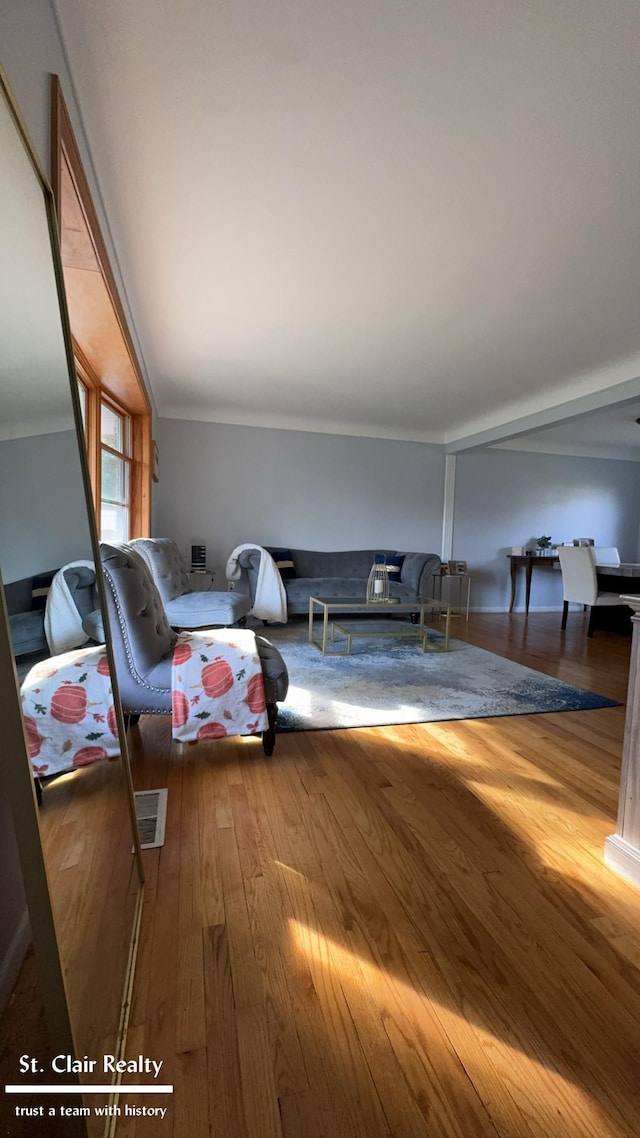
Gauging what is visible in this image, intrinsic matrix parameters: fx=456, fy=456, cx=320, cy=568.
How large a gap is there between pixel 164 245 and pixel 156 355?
1610 millimetres

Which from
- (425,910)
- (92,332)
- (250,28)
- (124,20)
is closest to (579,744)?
(425,910)

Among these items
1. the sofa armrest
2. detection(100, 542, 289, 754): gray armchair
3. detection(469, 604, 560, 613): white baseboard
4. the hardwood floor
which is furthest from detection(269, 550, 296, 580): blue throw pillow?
the hardwood floor

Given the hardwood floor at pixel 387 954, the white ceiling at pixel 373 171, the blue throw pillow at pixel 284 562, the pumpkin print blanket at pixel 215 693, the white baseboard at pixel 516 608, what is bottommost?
the white baseboard at pixel 516 608

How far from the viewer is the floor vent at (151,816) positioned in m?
1.40

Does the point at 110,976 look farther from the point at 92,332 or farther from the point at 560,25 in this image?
the point at 92,332

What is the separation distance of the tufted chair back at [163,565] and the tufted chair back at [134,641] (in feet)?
4.62

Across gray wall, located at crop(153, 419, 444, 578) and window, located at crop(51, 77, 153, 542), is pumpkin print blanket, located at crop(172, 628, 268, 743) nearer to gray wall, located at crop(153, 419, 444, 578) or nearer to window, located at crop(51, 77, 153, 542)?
window, located at crop(51, 77, 153, 542)

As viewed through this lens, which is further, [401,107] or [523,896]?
[401,107]

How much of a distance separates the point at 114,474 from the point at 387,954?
3736mm

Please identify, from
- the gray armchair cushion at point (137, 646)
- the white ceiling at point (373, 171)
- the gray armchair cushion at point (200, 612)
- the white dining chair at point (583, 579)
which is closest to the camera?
the white ceiling at point (373, 171)

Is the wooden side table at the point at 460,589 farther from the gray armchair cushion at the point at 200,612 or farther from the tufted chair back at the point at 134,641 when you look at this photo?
the tufted chair back at the point at 134,641

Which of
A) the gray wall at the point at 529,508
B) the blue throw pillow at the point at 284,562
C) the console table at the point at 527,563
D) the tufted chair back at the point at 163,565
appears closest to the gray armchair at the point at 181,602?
the tufted chair back at the point at 163,565

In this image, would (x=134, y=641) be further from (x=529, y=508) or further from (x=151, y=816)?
(x=529, y=508)

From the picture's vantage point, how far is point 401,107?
1.49 m
